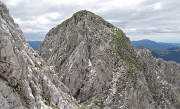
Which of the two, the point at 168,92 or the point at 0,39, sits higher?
the point at 0,39

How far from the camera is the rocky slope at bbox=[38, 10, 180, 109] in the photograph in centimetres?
6631


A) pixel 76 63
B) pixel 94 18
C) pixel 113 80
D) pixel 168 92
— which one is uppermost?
pixel 94 18

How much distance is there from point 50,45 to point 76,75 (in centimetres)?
2811

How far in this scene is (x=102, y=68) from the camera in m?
70.0

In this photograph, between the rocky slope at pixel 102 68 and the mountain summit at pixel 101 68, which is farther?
the rocky slope at pixel 102 68

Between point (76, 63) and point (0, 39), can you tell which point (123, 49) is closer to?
point (76, 63)

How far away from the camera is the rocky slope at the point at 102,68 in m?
66.3

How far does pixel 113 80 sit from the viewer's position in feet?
225

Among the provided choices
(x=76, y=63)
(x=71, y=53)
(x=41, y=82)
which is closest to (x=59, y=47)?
(x=71, y=53)

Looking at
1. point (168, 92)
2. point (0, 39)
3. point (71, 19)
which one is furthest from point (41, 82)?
point (168, 92)

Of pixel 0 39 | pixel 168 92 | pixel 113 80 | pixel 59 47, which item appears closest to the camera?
pixel 0 39

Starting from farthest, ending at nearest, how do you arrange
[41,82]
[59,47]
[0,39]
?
[59,47] < [41,82] < [0,39]

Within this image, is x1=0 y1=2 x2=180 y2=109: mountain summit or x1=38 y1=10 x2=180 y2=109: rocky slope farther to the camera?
x1=38 y1=10 x2=180 y2=109: rocky slope

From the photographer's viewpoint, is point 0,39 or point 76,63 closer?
point 0,39
